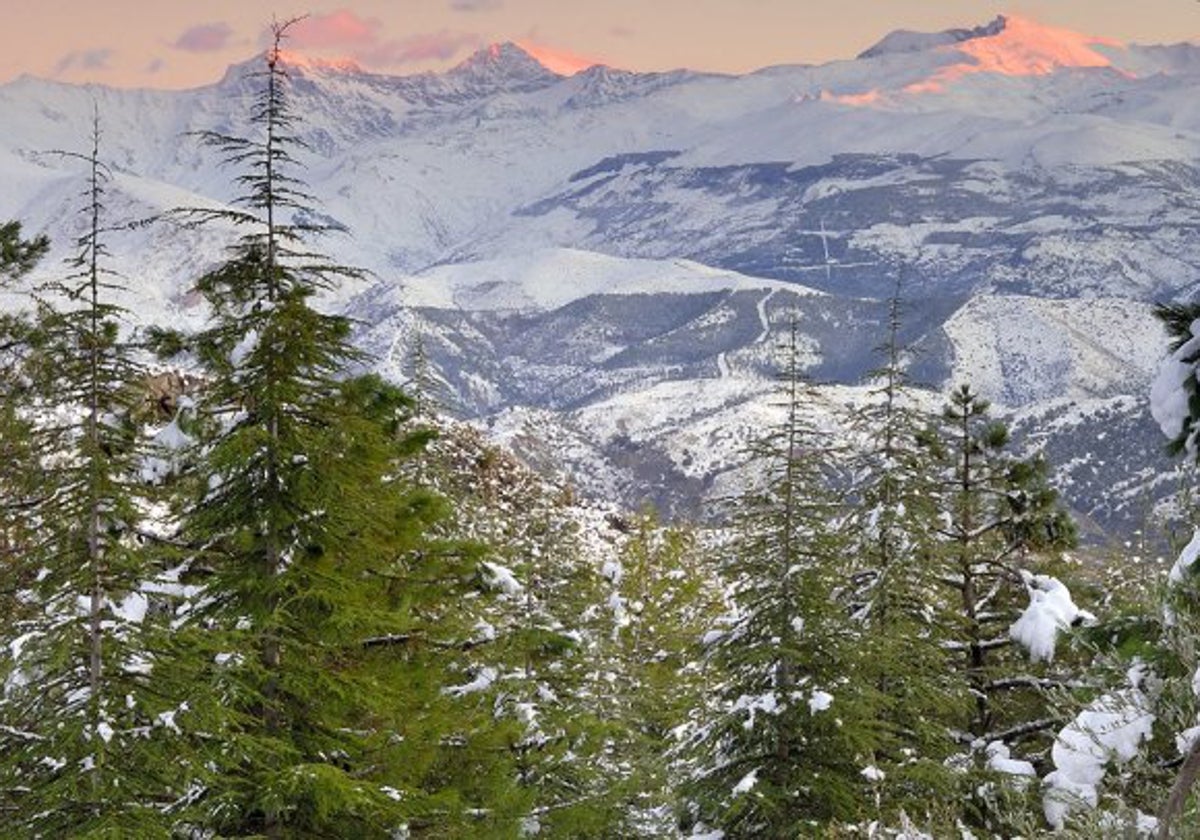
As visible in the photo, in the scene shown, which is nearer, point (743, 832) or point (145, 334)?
point (145, 334)

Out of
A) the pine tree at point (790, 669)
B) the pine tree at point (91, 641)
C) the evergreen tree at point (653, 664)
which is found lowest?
the evergreen tree at point (653, 664)

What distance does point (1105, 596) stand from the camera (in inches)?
760

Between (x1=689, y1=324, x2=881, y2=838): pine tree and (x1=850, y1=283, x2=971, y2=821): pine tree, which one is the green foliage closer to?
(x1=689, y1=324, x2=881, y2=838): pine tree

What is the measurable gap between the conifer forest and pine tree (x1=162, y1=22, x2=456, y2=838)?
4cm

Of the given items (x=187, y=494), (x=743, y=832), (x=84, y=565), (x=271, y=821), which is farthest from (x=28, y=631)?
(x=743, y=832)

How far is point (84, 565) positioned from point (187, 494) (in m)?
1.38

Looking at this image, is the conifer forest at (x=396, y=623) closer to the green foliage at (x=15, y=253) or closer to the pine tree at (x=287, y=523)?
the pine tree at (x=287, y=523)

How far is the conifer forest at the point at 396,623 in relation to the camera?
9180 millimetres

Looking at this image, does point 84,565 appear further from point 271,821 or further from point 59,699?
point 271,821

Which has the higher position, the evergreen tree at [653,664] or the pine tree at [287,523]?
the pine tree at [287,523]

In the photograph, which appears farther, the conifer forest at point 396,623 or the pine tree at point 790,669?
the pine tree at point 790,669

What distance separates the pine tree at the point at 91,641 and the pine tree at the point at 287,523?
27.0 inches

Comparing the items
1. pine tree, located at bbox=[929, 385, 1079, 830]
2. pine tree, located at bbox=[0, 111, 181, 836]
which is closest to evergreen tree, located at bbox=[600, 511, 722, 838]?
pine tree, located at bbox=[929, 385, 1079, 830]

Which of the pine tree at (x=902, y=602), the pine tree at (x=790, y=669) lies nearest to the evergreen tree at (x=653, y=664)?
the pine tree at (x=790, y=669)
